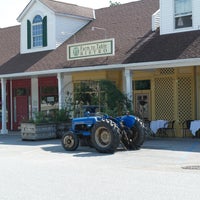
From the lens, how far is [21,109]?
2755cm

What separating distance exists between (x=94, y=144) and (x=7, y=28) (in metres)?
19.3

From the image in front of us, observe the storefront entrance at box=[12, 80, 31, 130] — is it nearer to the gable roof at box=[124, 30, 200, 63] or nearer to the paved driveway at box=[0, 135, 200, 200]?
the gable roof at box=[124, 30, 200, 63]

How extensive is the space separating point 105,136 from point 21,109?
13953 millimetres

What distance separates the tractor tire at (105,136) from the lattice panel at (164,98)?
661 centimetres

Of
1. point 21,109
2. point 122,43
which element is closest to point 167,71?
point 122,43

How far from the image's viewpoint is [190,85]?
785 inches

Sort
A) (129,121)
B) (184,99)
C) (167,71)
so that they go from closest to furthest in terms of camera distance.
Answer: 1. (129,121)
2. (184,99)
3. (167,71)

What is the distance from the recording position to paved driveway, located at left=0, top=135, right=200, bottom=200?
8172 mm

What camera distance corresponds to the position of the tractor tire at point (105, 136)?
46.4ft

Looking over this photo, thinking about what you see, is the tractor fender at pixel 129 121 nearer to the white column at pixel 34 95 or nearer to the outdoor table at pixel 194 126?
the outdoor table at pixel 194 126

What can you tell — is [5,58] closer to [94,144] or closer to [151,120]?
[151,120]

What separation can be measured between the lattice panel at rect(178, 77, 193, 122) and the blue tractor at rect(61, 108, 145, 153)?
5305mm

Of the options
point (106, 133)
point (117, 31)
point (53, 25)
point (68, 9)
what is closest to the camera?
point (106, 133)

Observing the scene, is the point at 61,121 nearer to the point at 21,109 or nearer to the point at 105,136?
the point at 105,136
